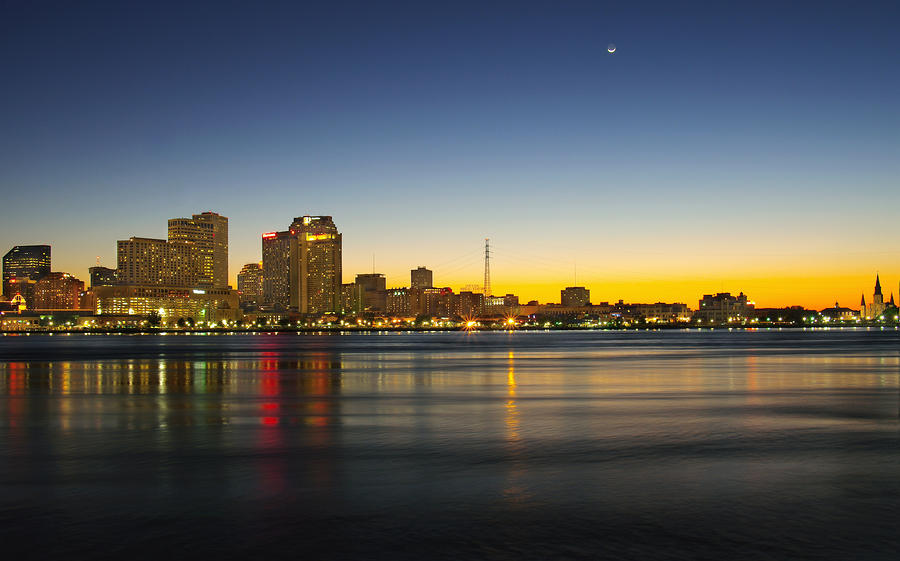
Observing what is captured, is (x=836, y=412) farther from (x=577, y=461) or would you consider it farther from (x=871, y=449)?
(x=577, y=461)

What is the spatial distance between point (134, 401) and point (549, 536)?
25698 millimetres

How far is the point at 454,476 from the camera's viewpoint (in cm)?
1681

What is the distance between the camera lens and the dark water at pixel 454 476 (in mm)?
11836

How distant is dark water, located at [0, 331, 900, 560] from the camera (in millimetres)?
11836

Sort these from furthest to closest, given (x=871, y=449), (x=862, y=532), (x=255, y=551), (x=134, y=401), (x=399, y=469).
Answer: (x=134, y=401) < (x=871, y=449) < (x=399, y=469) < (x=862, y=532) < (x=255, y=551)

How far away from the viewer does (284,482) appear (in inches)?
637

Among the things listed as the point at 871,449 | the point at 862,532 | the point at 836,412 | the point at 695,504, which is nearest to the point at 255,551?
the point at 695,504

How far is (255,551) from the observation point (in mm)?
11391

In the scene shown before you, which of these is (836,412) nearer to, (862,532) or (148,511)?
(862,532)

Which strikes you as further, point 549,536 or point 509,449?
point 509,449

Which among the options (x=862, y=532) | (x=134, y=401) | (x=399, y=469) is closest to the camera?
(x=862, y=532)

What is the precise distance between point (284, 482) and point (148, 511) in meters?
3.10

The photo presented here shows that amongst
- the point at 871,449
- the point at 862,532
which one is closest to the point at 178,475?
the point at 862,532

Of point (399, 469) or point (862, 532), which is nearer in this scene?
point (862, 532)
